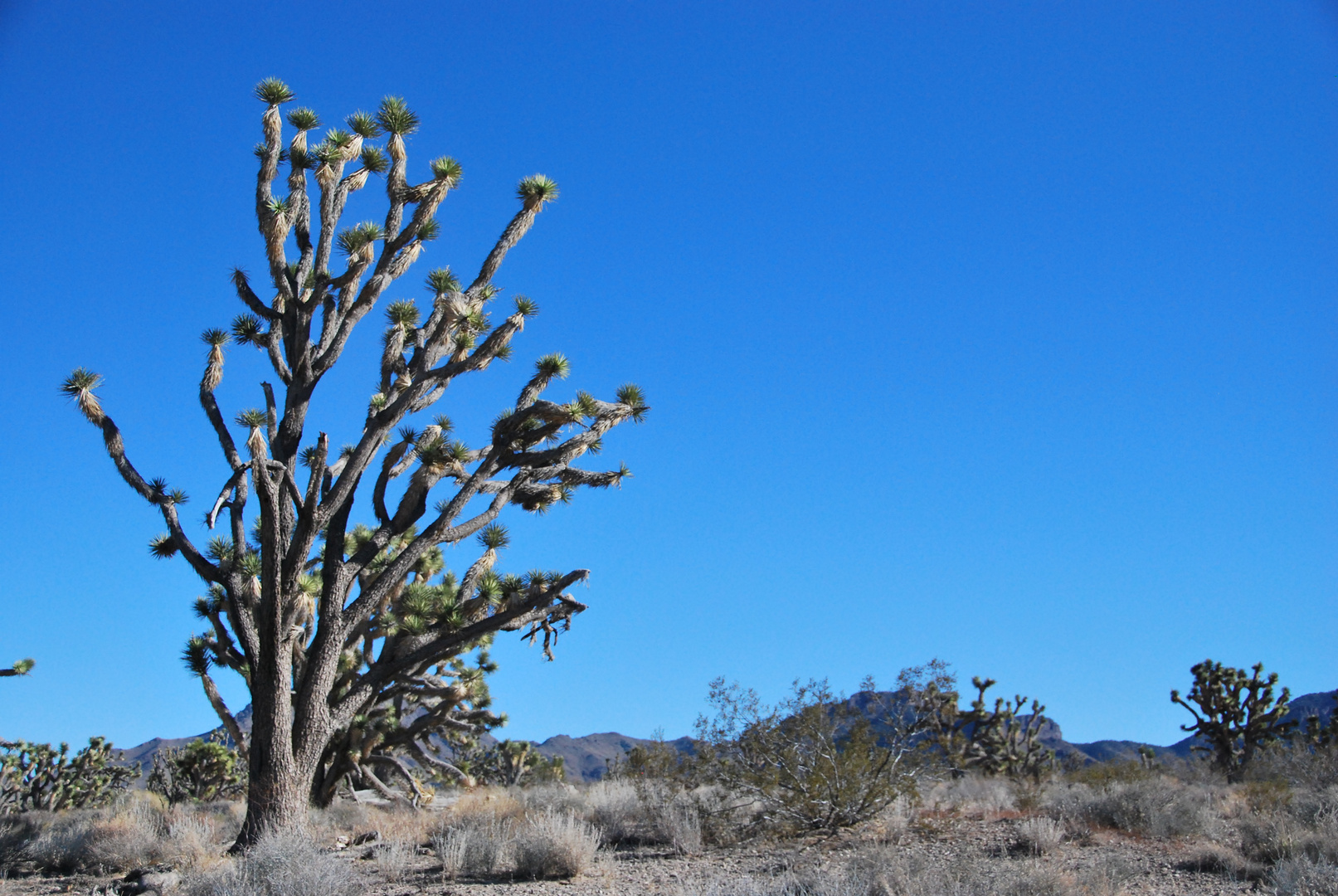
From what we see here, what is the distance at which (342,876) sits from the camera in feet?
24.0

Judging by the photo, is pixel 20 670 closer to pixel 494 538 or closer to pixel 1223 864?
pixel 494 538

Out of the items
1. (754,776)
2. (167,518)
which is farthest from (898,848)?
(167,518)

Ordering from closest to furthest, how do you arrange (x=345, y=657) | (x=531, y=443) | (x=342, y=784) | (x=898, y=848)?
A: 1. (x=898, y=848)
2. (x=531, y=443)
3. (x=345, y=657)
4. (x=342, y=784)

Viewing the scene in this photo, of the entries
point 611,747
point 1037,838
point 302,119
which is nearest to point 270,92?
point 302,119

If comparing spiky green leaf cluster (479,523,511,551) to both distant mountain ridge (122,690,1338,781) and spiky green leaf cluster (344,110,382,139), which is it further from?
distant mountain ridge (122,690,1338,781)

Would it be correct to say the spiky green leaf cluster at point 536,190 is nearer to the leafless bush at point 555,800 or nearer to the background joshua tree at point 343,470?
the background joshua tree at point 343,470

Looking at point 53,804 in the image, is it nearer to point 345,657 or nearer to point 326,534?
point 345,657

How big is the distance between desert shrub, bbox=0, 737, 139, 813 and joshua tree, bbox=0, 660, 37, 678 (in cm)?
841

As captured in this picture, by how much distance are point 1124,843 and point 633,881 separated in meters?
5.45

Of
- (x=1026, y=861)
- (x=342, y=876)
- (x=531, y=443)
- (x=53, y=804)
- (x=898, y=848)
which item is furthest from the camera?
(x=53, y=804)

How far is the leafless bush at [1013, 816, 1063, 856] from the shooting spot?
9.19 meters

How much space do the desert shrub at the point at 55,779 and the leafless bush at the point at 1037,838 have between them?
61.2 ft

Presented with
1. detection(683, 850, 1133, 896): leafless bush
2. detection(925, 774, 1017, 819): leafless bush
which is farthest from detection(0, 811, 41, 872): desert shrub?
detection(925, 774, 1017, 819): leafless bush

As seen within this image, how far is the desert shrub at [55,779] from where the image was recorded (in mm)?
19812
